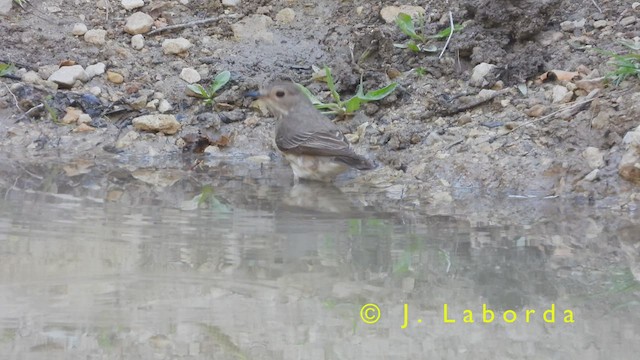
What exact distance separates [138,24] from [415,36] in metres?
2.33

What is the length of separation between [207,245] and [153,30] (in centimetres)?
425

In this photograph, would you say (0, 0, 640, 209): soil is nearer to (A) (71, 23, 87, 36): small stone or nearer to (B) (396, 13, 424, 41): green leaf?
(A) (71, 23, 87, 36): small stone

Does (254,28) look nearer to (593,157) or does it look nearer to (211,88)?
(211,88)

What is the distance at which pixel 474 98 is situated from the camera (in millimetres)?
7254

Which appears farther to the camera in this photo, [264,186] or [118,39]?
[118,39]

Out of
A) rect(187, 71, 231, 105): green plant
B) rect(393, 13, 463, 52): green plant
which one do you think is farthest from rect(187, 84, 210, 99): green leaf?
rect(393, 13, 463, 52): green plant

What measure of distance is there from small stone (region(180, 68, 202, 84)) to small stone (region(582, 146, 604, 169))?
125 inches

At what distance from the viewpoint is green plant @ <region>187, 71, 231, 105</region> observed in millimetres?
7750

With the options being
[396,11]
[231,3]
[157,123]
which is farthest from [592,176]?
[231,3]

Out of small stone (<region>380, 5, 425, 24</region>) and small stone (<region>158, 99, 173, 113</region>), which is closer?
small stone (<region>158, 99, 173, 113</region>)

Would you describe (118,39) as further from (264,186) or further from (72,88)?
(264,186)

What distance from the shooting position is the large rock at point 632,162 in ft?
19.5

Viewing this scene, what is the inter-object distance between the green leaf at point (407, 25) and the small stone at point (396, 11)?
0.34 meters

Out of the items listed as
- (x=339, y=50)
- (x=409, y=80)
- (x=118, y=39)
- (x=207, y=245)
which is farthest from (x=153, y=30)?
(x=207, y=245)
